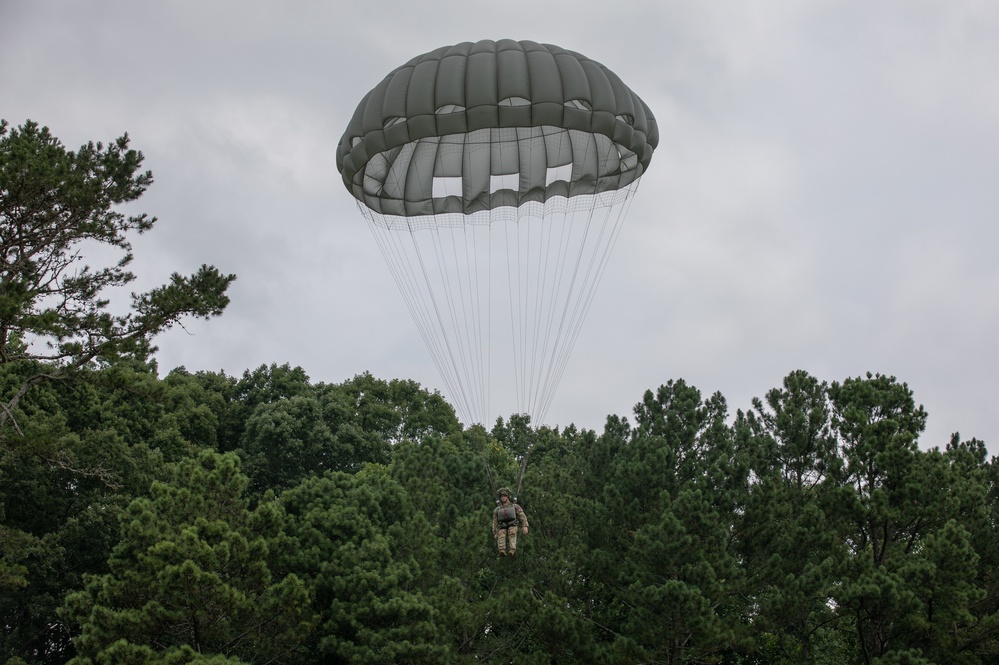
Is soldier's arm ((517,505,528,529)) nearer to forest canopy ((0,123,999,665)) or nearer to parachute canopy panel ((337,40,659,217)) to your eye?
forest canopy ((0,123,999,665))

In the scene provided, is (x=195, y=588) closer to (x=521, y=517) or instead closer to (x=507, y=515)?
(x=507, y=515)

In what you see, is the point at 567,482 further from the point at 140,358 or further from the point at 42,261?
the point at 42,261

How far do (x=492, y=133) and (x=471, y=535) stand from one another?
821 centimetres

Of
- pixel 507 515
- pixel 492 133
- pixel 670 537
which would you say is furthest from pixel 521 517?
pixel 492 133

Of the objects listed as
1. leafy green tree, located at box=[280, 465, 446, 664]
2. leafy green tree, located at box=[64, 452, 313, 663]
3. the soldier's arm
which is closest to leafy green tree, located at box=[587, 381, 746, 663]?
the soldier's arm

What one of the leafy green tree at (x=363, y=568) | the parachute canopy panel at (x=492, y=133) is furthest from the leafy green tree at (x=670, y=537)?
the parachute canopy panel at (x=492, y=133)

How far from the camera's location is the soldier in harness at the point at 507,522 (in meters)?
15.0

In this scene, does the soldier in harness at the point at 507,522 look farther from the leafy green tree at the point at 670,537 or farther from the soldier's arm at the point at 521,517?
the leafy green tree at the point at 670,537

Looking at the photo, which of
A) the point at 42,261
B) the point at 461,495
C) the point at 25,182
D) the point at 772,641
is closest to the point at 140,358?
the point at 42,261

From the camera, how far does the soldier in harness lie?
1500 cm

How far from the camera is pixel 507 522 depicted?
15.1 m

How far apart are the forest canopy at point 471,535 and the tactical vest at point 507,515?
1.01 metres

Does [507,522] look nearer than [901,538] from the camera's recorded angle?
Yes

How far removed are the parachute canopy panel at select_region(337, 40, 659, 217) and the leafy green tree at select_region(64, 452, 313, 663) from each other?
259 inches
